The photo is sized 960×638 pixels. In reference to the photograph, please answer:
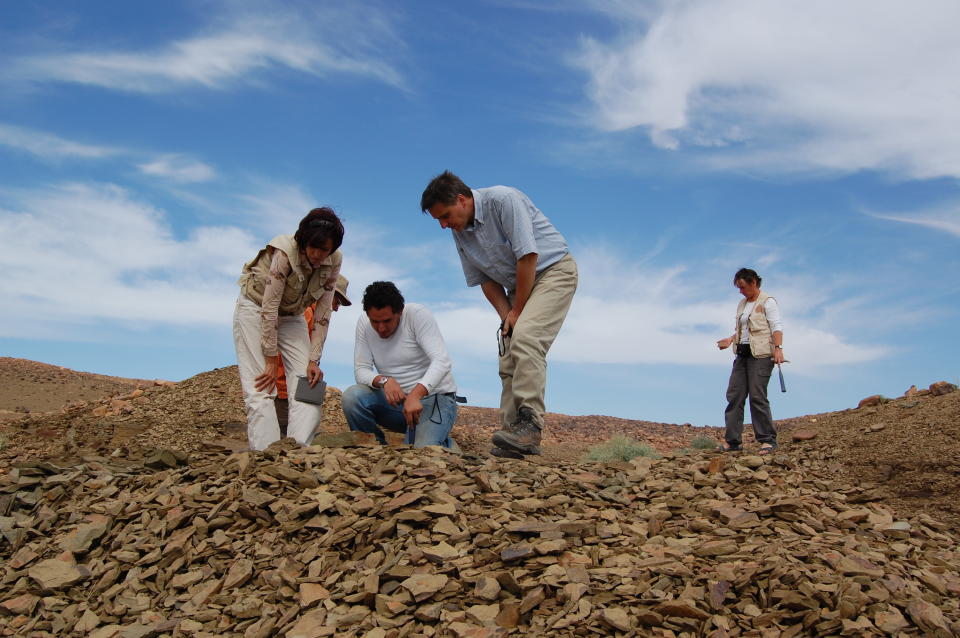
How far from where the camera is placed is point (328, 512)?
4.48 meters

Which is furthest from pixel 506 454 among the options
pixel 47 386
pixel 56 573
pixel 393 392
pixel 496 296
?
pixel 47 386

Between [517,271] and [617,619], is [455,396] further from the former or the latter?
[617,619]

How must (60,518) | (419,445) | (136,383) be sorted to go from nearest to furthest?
(60,518) → (419,445) → (136,383)

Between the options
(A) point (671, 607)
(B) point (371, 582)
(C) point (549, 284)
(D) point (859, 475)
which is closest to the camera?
(A) point (671, 607)

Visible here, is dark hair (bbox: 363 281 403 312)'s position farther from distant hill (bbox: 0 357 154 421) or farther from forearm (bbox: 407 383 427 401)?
distant hill (bbox: 0 357 154 421)

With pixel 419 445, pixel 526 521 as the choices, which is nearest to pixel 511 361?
pixel 419 445

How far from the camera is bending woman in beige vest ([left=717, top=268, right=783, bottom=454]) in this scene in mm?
8672

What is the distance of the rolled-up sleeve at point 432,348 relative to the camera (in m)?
6.21

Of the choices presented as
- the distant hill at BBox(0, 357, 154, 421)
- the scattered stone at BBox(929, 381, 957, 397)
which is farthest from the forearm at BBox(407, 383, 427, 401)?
the distant hill at BBox(0, 357, 154, 421)

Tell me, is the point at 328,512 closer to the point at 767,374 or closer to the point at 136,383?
the point at 767,374

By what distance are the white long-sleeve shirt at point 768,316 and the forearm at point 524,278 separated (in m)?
3.91

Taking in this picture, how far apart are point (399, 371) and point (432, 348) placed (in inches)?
15.3

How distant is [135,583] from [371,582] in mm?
1502

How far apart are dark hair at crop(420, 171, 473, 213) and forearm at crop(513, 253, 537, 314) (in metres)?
0.63
